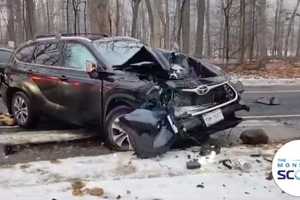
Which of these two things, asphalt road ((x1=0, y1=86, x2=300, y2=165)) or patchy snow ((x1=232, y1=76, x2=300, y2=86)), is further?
patchy snow ((x1=232, y1=76, x2=300, y2=86))

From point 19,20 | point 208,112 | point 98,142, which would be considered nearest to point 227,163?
point 208,112

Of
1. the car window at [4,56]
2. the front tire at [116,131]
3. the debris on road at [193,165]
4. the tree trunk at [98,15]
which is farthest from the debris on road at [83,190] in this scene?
the tree trunk at [98,15]

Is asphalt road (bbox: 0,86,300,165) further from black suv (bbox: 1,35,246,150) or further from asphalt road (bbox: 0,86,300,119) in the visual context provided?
black suv (bbox: 1,35,246,150)

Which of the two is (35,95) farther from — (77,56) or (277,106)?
(277,106)

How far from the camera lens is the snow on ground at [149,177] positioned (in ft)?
15.5

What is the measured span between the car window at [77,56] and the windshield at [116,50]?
178 millimetres

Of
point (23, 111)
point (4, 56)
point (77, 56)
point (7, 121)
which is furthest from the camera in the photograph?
point (4, 56)

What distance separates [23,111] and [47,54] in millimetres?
1089

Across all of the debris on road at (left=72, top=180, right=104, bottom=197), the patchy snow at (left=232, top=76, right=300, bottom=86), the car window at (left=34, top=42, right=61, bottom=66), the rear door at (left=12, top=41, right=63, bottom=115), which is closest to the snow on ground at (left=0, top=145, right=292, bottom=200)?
the debris on road at (left=72, top=180, right=104, bottom=197)

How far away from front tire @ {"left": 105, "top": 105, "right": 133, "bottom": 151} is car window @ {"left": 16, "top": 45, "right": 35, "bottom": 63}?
2.49 meters

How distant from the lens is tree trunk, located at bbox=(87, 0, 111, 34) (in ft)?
58.0

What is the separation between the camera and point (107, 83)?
705cm

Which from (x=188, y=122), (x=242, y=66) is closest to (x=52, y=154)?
(x=188, y=122)

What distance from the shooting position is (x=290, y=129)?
8617 mm
